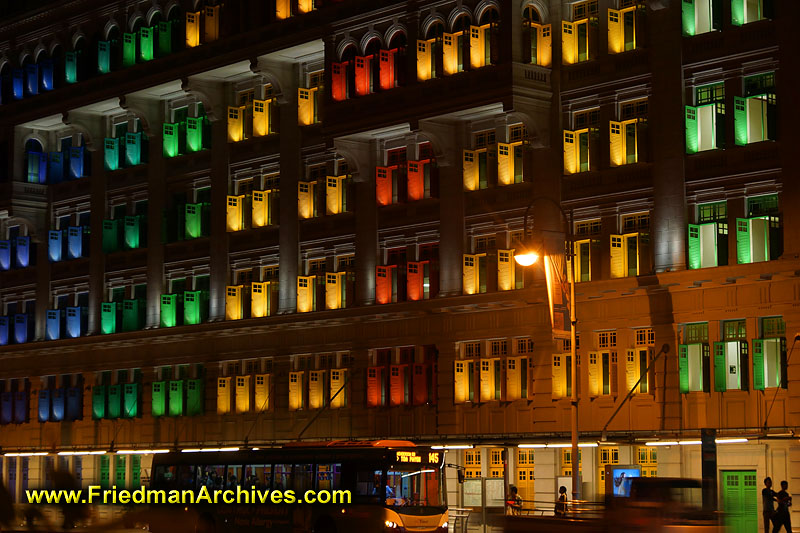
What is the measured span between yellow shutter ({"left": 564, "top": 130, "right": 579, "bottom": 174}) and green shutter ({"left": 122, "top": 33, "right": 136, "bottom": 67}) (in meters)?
22.2

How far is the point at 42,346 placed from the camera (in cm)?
6425

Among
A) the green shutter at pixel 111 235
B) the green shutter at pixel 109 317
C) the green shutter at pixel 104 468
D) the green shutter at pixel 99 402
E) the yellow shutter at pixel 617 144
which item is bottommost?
the green shutter at pixel 104 468

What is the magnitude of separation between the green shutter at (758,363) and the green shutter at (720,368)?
3.17ft

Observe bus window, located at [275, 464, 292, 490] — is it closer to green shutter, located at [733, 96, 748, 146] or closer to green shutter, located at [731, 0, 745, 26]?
green shutter, located at [733, 96, 748, 146]

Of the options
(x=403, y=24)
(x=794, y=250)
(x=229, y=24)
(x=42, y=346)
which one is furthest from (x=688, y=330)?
(x=42, y=346)

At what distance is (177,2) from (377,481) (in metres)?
28.3

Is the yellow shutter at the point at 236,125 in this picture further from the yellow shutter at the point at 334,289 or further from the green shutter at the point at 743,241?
the green shutter at the point at 743,241

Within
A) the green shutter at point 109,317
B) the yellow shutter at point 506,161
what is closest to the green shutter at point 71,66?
the green shutter at point 109,317

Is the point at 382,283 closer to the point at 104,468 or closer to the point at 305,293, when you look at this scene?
the point at 305,293

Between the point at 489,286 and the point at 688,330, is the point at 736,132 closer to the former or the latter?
Result: the point at 688,330

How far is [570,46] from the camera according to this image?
47219 mm

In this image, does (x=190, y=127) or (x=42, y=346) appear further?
(x=42, y=346)

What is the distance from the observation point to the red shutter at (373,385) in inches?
2031

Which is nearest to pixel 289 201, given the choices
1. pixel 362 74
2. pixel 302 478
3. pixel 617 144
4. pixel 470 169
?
pixel 362 74
